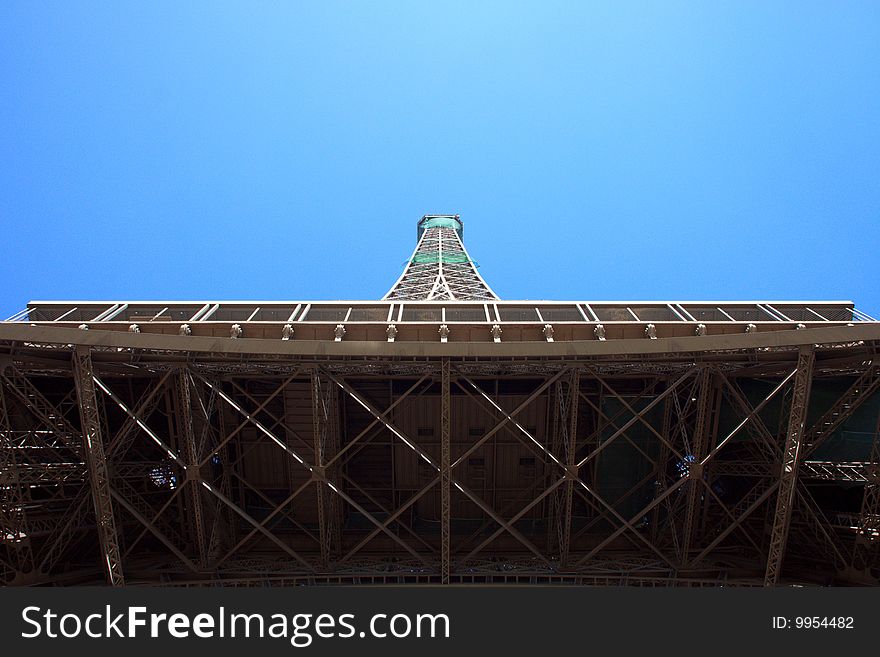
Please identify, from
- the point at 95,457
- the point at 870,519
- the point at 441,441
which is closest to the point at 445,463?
the point at 441,441

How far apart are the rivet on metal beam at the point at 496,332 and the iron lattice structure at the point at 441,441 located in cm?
13

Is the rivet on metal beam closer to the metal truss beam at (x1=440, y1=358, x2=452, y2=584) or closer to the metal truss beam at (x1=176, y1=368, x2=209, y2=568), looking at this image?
the metal truss beam at (x1=440, y1=358, x2=452, y2=584)

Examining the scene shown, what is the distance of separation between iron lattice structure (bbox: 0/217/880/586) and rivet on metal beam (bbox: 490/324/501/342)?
0.13m

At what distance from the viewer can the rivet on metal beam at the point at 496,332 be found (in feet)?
71.0

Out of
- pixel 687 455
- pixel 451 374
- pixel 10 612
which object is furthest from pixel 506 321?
pixel 10 612

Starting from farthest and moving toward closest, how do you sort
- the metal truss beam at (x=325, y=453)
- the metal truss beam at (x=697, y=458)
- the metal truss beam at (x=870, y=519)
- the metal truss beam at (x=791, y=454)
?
the metal truss beam at (x=697, y=458)
the metal truss beam at (x=325, y=453)
the metal truss beam at (x=870, y=519)
the metal truss beam at (x=791, y=454)

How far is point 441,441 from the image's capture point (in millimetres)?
20484

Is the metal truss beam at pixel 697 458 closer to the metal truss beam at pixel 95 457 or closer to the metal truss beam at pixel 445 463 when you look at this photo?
the metal truss beam at pixel 445 463

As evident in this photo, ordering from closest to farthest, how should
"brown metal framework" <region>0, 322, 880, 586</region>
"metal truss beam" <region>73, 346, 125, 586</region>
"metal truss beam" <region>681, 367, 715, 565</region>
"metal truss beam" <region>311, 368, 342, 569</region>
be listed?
"metal truss beam" <region>73, 346, 125, 586</region>, "brown metal framework" <region>0, 322, 880, 586</region>, "metal truss beam" <region>311, 368, 342, 569</region>, "metal truss beam" <region>681, 367, 715, 565</region>

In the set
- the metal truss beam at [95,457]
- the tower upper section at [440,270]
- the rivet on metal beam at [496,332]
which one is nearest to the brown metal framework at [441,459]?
the metal truss beam at [95,457]

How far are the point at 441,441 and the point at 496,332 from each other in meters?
4.38

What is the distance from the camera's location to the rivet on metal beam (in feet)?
71.0

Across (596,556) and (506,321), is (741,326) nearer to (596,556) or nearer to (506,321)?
(506,321)

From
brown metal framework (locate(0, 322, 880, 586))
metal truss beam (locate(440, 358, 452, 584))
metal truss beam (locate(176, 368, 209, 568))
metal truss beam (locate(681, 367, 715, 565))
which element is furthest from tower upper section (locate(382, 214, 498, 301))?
metal truss beam (locate(440, 358, 452, 584))
